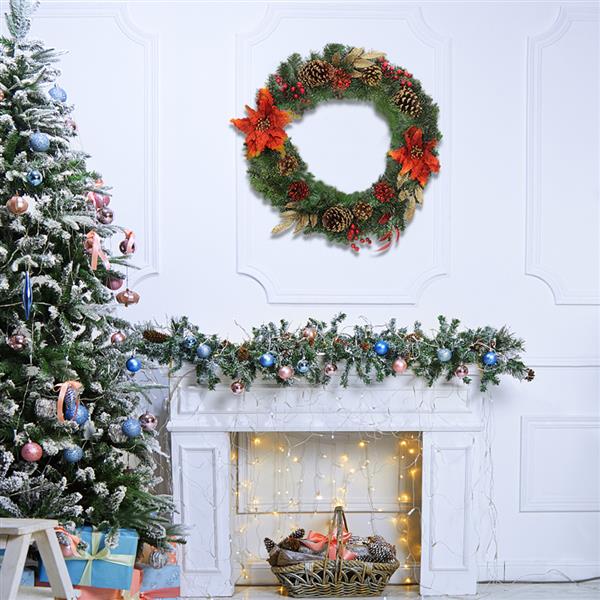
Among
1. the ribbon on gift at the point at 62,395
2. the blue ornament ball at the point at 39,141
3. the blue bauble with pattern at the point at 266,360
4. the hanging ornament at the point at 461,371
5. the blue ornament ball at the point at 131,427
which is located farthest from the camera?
the hanging ornament at the point at 461,371

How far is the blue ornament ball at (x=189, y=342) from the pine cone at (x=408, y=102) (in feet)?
4.40

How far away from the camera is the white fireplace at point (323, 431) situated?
3219mm

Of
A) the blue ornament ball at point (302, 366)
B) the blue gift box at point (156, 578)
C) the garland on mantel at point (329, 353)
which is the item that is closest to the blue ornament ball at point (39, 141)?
the garland on mantel at point (329, 353)

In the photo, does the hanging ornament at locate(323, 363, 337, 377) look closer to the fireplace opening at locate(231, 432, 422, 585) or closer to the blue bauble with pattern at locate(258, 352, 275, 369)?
the blue bauble with pattern at locate(258, 352, 275, 369)

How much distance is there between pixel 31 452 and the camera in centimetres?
239

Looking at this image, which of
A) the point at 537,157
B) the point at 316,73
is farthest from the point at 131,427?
the point at 537,157

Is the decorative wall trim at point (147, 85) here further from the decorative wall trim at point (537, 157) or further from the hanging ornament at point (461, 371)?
the decorative wall trim at point (537, 157)

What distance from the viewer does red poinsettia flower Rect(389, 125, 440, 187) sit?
3.40 m

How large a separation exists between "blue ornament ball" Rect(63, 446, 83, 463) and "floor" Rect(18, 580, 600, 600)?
1.12m

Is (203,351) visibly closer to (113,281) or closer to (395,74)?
(113,281)

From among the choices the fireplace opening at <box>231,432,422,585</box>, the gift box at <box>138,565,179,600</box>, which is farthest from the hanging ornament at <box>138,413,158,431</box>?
the fireplace opening at <box>231,432,422,585</box>

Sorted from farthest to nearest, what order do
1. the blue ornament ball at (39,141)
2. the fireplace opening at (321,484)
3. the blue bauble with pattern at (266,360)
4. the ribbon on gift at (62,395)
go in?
the fireplace opening at (321,484), the blue bauble with pattern at (266,360), the blue ornament ball at (39,141), the ribbon on gift at (62,395)

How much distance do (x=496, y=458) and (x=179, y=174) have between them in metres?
1.86

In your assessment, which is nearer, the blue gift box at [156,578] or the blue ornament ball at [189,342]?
the blue gift box at [156,578]
